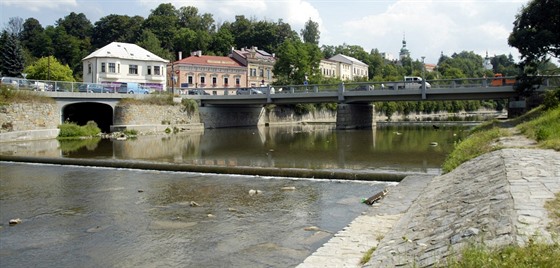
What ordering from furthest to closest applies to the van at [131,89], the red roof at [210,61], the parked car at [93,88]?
the red roof at [210,61]
the van at [131,89]
the parked car at [93,88]

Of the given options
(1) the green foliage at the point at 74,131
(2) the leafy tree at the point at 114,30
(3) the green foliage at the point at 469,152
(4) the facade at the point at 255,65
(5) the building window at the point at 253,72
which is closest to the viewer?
(3) the green foliage at the point at 469,152

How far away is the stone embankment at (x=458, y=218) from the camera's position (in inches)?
260

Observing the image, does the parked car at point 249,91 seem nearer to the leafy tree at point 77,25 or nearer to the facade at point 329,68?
the facade at point 329,68

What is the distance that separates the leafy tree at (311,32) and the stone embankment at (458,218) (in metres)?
144

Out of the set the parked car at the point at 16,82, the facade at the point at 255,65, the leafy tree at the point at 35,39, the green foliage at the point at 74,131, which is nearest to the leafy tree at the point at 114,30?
the leafy tree at the point at 35,39

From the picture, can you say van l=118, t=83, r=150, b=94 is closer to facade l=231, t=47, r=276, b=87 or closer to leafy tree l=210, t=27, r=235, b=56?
facade l=231, t=47, r=276, b=87

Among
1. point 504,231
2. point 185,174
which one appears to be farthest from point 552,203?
point 185,174

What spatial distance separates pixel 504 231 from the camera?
6.43 m

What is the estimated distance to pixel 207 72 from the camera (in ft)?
300

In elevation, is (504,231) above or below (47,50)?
below

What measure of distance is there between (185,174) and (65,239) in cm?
929

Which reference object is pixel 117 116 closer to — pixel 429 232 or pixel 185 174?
pixel 185 174

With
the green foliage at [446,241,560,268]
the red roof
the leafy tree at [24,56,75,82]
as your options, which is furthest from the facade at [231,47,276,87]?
the green foliage at [446,241,560,268]

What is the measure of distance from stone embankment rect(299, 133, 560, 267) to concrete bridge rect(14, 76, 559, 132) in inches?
1312
